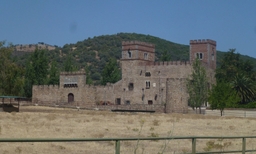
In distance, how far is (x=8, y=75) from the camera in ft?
173

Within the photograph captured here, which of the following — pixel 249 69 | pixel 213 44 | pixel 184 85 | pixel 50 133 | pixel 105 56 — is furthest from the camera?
pixel 105 56

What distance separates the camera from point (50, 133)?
21141 millimetres

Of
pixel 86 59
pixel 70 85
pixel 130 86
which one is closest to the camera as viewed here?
pixel 70 85

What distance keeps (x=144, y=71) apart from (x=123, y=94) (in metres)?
3.80

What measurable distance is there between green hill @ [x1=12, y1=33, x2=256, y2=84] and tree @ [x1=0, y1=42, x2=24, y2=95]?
1843 inches

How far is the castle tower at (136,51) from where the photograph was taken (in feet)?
208

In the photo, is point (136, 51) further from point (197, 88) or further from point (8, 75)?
point (8, 75)

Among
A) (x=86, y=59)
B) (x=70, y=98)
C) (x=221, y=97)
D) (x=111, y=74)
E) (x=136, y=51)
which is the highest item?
(x=86, y=59)

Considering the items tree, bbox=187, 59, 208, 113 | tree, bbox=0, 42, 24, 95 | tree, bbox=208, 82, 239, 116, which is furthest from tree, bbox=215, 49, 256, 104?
tree, bbox=0, 42, 24, 95

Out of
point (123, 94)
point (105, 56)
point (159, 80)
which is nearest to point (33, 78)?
point (123, 94)

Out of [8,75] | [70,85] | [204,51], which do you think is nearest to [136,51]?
[204,51]

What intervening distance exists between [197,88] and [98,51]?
218 feet

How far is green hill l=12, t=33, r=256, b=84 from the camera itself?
10981 cm

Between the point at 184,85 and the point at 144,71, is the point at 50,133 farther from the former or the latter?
the point at 144,71
